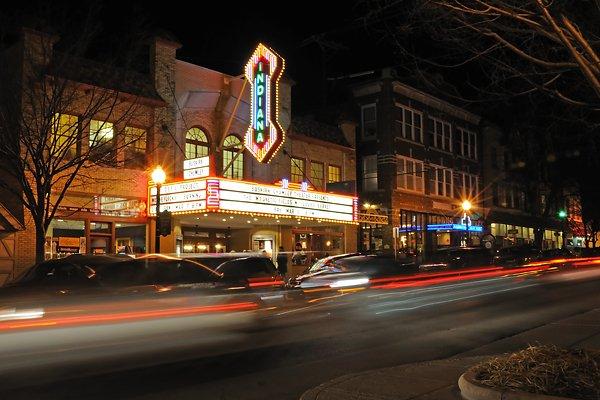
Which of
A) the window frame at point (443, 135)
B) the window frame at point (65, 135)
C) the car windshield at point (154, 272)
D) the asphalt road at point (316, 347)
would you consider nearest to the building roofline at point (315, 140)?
the window frame at point (443, 135)

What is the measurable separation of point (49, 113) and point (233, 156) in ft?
34.3

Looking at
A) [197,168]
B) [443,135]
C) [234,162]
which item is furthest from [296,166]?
[443,135]

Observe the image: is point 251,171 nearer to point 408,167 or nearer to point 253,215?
point 253,215

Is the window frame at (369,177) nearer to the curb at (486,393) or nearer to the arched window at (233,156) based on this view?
the arched window at (233,156)

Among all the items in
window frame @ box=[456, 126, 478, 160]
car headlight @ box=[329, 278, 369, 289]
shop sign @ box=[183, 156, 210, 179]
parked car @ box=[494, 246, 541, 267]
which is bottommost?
car headlight @ box=[329, 278, 369, 289]

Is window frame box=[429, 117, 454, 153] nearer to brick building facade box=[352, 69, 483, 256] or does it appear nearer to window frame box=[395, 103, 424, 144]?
brick building facade box=[352, 69, 483, 256]

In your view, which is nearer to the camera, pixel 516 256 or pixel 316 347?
pixel 316 347

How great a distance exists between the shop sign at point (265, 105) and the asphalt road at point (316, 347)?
7540 millimetres

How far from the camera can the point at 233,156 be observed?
26.8 metres

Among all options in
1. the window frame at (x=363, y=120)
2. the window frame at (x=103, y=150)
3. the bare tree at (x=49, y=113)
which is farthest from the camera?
the window frame at (x=363, y=120)

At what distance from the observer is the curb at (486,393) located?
5.49 meters

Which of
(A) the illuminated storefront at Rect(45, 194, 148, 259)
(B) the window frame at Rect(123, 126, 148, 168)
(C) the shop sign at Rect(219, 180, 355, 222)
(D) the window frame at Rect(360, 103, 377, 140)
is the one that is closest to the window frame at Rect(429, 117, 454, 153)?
(D) the window frame at Rect(360, 103, 377, 140)

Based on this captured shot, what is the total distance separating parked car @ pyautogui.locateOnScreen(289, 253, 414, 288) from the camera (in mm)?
17781

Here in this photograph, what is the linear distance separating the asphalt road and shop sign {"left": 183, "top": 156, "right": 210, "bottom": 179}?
22.2 feet
